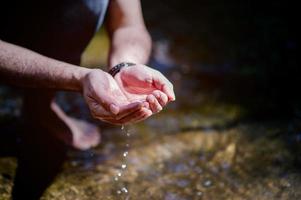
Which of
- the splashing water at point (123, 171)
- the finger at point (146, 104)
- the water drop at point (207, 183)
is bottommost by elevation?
the splashing water at point (123, 171)

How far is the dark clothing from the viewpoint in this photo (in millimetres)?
2096

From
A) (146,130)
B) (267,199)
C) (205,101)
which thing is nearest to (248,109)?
(205,101)

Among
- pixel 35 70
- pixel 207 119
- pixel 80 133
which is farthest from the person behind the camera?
pixel 207 119

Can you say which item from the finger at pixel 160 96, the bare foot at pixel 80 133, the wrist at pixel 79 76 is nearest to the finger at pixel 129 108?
the finger at pixel 160 96

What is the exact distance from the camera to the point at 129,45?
229cm

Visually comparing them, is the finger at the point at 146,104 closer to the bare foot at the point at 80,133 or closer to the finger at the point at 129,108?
the finger at the point at 129,108

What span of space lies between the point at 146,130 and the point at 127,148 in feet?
0.79

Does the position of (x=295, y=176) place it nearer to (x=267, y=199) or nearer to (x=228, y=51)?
(x=267, y=199)

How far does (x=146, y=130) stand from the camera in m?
2.70

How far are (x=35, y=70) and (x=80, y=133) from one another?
86cm

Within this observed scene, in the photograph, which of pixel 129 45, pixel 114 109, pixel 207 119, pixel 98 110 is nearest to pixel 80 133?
pixel 129 45

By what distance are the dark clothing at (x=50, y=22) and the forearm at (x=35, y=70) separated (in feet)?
1.04

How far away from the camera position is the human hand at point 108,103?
156cm

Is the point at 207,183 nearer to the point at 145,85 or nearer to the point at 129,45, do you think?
the point at 145,85
